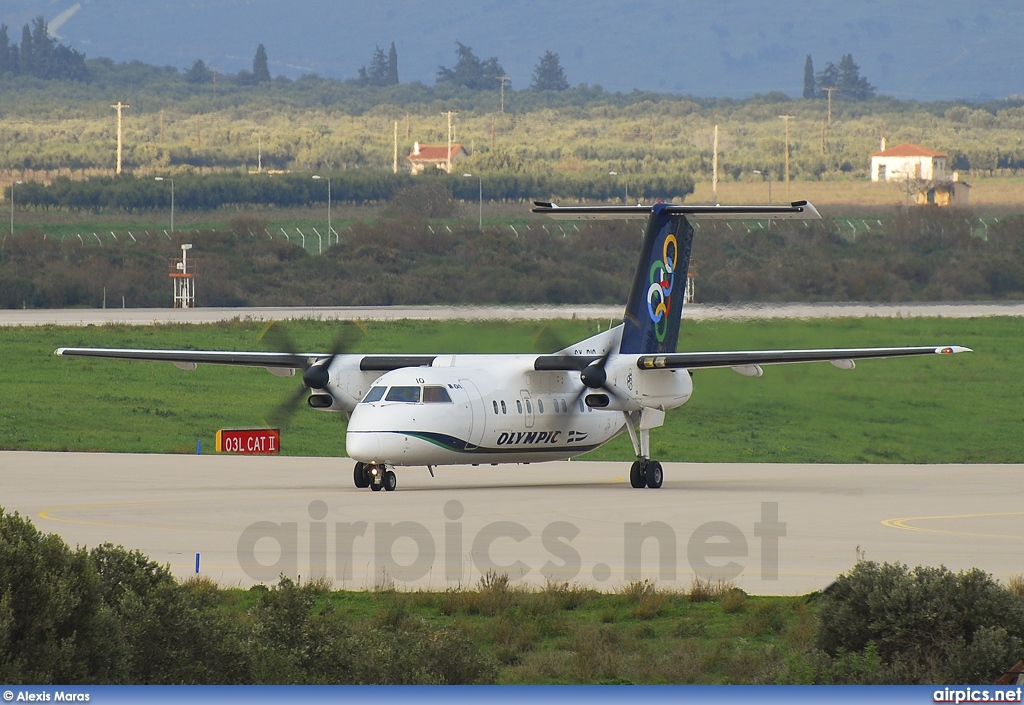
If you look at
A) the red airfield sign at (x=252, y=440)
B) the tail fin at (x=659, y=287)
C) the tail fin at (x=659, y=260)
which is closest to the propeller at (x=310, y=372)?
the red airfield sign at (x=252, y=440)

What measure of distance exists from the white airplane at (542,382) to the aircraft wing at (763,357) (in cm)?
3

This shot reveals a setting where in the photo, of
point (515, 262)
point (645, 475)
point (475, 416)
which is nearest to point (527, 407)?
point (475, 416)

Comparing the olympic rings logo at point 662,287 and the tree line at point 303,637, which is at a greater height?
the olympic rings logo at point 662,287

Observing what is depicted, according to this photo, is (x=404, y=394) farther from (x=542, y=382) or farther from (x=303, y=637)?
(x=303, y=637)

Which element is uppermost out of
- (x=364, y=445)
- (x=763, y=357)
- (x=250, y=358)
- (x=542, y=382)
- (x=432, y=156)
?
(x=432, y=156)

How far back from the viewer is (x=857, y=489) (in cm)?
3109

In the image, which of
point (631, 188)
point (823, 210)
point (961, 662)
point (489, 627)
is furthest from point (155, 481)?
point (631, 188)

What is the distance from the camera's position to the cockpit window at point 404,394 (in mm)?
28781

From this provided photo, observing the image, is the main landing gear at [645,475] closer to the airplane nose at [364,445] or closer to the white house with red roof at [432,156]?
the airplane nose at [364,445]

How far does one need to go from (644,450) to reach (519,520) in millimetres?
8020

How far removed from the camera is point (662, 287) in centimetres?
3222

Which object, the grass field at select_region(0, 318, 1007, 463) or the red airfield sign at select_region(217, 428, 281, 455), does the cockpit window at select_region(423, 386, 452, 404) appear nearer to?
the red airfield sign at select_region(217, 428, 281, 455)

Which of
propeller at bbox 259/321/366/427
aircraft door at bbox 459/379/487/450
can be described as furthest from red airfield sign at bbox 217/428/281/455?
aircraft door at bbox 459/379/487/450

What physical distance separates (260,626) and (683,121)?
628 feet
